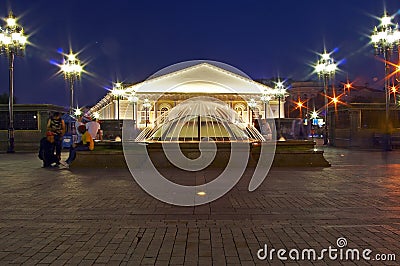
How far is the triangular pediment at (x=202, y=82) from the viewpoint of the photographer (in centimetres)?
5981

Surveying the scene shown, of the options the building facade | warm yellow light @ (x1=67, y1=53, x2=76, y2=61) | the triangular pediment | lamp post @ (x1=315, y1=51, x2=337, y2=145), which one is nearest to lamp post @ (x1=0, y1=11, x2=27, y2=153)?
warm yellow light @ (x1=67, y1=53, x2=76, y2=61)

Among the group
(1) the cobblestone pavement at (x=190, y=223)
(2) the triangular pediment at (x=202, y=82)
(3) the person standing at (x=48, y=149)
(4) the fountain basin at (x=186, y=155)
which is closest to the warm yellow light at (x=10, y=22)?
(3) the person standing at (x=48, y=149)

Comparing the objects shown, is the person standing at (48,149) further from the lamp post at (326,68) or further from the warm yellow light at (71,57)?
the lamp post at (326,68)

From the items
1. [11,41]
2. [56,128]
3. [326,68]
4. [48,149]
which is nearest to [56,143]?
[48,149]

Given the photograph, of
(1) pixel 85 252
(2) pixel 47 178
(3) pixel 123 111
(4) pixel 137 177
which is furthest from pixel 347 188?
(3) pixel 123 111

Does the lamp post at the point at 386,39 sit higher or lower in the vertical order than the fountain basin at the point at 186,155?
higher

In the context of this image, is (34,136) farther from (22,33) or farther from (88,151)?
(88,151)

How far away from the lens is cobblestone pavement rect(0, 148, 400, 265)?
4754mm

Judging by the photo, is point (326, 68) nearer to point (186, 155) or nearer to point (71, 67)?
point (71, 67)

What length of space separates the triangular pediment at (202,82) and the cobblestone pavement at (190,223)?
5035 cm

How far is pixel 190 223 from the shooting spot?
6.20 m

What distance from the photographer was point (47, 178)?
1120 centimetres

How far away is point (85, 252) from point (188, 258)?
4.03ft

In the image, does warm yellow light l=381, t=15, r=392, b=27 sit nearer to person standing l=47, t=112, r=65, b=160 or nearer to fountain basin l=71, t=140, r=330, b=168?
fountain basin l=71, t=140, r=330, b=168
